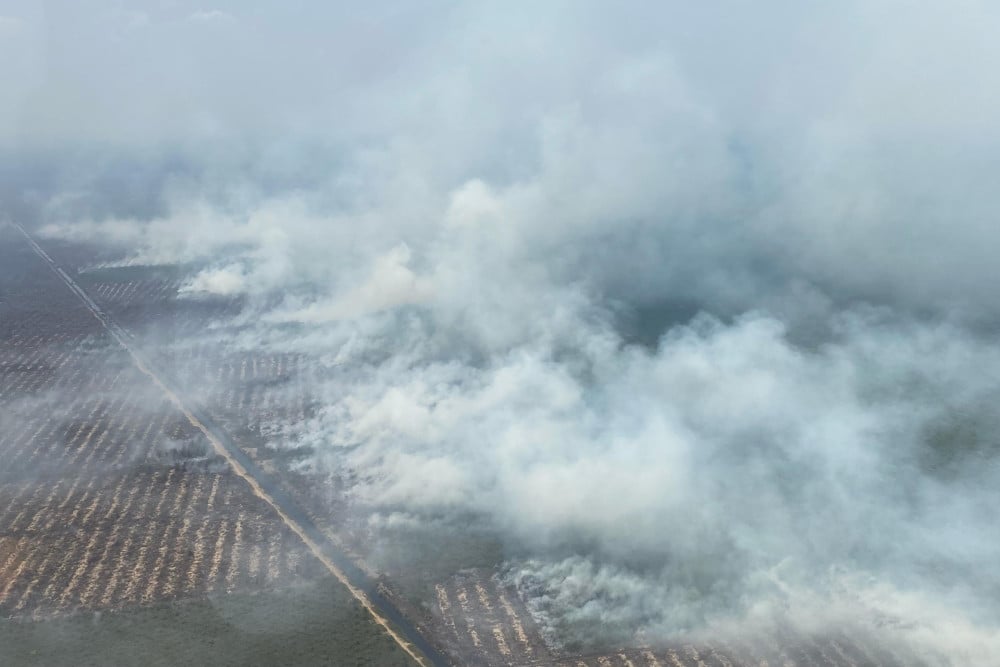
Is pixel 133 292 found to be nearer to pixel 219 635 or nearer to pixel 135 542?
pixel 135 542

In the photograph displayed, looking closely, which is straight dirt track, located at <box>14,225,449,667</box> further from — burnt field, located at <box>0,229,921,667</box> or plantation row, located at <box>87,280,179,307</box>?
plantation row, located at <box>87,280,179,307</box>

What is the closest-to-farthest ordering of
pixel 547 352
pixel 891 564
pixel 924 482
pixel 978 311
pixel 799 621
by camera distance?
pixel 799 621
pixel 891 564
pixel 924 482
pixel 547 352
pixel 978 311

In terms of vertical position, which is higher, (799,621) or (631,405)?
(631,405)

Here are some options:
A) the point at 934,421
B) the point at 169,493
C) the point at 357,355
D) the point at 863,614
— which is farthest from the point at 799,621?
the point at 357,355

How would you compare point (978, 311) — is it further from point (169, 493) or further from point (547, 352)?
point (169, 493)

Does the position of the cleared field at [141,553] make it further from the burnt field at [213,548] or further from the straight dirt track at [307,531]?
the straight dirt track at [307,531]

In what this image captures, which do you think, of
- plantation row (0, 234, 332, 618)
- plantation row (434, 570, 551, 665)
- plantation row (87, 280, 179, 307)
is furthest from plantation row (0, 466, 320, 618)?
plantation row (87, 280, 179, 307)

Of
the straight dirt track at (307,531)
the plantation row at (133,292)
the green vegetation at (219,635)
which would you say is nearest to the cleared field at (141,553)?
the green vegetation at (219,635)
